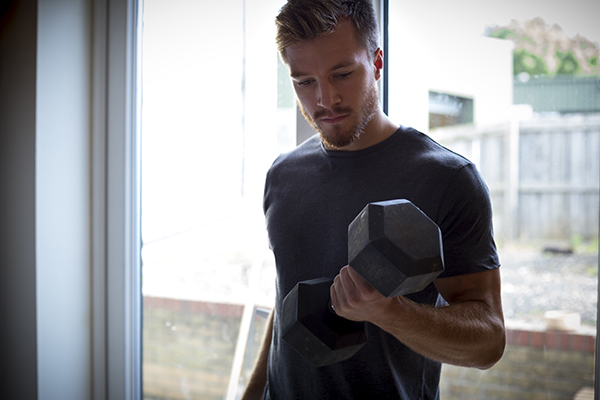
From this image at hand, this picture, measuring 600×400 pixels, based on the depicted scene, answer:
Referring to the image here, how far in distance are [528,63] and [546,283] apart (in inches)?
23.4

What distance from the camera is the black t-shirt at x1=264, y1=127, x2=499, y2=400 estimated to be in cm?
77

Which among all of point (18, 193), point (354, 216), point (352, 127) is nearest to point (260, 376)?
point (354, 216)

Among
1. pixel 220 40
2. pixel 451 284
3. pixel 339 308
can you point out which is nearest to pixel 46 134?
pixel 220 40

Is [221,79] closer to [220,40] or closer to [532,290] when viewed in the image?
[220,40]

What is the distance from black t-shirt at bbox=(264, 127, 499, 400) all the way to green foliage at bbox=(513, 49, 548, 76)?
1.30ft

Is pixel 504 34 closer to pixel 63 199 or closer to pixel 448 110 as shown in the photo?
pixel 448 110

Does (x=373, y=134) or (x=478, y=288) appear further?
(x=373, y=134)

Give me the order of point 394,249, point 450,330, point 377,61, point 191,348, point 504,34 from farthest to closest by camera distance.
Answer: point 191,348, point 504,34, point 377,61, point 450,330, point 394,249

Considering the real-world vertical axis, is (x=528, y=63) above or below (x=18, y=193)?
above

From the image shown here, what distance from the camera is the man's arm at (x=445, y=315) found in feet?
1.97

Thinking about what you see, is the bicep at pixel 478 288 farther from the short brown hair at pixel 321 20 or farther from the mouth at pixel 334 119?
the short brown hair at pixel 321 20

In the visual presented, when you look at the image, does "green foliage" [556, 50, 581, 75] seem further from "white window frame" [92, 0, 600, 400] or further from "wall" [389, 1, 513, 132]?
"white window frame" [92, 0, 600, 400]

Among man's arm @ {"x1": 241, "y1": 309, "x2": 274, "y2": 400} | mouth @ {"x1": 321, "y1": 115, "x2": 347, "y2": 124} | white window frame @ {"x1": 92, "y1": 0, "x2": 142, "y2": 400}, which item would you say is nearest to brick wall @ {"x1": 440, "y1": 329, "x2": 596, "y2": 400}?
man's arm @ {"x1": 241, "y1": 309, "x2": 274, "y2": 400}

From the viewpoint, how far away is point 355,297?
1.93 feet
